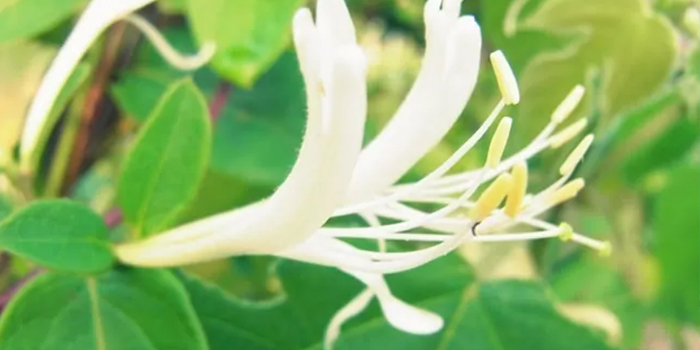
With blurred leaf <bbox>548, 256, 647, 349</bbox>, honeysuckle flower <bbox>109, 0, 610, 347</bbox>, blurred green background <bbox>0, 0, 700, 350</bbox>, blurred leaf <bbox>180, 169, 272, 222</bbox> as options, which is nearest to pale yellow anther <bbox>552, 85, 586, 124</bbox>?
honeysuckle flower <bbox>109, 0, 610, 347</bbox>

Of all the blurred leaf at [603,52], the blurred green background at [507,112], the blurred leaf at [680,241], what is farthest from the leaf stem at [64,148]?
the blurred leaf at [680,241]

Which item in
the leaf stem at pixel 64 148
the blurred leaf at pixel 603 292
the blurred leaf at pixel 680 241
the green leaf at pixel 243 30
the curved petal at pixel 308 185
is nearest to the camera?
the curved petal at pixel 308 185

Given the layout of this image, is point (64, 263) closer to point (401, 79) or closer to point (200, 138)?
point (200, 138)

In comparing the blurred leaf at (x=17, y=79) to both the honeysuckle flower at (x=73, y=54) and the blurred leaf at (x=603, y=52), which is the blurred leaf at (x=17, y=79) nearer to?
the honeysuckle flower at (x=73, y=54)

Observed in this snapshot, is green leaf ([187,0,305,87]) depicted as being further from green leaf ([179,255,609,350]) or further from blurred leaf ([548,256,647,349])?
blurred leaf ([548,256,647,349])

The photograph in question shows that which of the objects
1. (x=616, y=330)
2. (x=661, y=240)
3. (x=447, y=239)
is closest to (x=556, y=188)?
(x=447, y=239)

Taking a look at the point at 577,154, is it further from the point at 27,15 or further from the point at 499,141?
the point at 27,15

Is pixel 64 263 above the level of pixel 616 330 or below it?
below
